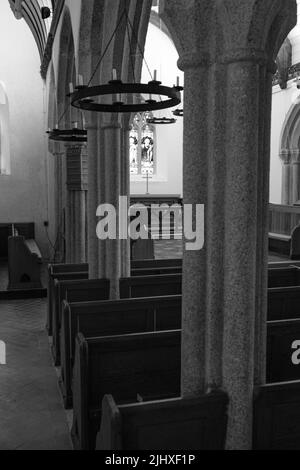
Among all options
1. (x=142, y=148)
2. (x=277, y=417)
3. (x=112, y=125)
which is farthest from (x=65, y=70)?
(x=277, y=417)

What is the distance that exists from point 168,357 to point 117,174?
3.91m

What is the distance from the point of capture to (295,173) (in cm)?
1977

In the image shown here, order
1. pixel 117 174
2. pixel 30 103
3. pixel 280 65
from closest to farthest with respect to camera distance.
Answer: pixel 117 174 → pixel 30 103 → pixel 280 65

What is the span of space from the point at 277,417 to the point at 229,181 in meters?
1.66

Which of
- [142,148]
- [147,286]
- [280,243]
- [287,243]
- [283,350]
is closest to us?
[283,350]

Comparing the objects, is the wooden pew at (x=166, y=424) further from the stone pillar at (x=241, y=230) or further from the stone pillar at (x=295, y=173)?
the stone pillar at (x=295, y=173)

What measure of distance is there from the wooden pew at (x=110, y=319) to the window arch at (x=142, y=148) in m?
15.8

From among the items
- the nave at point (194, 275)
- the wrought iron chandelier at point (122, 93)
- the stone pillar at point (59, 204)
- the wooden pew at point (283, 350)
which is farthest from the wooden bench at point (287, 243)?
the wooden pew at point (283, 350)

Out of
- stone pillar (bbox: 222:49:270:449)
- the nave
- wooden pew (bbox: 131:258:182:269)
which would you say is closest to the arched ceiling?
the nave

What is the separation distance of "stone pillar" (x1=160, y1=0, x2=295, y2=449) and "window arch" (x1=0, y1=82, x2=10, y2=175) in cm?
1453

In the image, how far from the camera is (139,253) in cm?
1312

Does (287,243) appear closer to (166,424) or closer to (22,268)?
(22,268)
